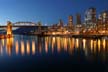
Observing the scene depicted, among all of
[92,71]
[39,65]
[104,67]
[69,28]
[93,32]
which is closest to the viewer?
[92,71]

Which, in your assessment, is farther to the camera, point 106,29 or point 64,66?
point 106,29

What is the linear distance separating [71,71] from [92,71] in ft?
6.31

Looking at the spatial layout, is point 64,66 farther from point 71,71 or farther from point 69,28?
point 69,28

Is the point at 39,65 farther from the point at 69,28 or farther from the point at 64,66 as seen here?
the point at 69,28

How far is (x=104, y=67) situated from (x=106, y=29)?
94492 mm

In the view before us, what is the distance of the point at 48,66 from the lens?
2927 cm

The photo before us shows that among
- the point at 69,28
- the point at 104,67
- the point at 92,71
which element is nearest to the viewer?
the point at 92,71

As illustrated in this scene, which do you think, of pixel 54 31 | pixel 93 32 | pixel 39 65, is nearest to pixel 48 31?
pixel 54 31

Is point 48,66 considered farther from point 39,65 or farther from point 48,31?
point 48,31

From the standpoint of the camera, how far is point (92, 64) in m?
30.0

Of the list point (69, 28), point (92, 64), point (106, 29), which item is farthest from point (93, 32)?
point (92, 64)

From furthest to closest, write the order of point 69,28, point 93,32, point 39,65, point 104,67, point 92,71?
1. point 69,28
2. point 93,32
3. point 39,65
4. point 104,67
5. point 92,71

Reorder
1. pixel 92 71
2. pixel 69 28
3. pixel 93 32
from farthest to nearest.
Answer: pixel 69 28 < pixel 93 32 < pixel 92 71

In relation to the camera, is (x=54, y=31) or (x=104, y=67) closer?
(x=104, y=67)
